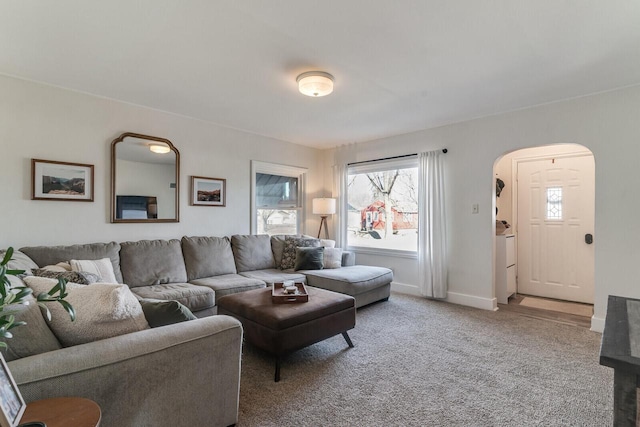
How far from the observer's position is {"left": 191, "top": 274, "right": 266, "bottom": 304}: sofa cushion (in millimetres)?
3185

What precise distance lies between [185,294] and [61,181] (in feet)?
5.54

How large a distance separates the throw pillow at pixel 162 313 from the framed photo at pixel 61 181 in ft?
7.29

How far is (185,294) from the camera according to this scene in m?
2.91

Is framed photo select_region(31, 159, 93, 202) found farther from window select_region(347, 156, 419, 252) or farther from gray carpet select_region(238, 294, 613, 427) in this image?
window select_region(347, 156, 419, 252)

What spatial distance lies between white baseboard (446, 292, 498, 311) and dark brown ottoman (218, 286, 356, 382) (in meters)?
2.07

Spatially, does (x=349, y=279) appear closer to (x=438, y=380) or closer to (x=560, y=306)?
(x=438, y=380)

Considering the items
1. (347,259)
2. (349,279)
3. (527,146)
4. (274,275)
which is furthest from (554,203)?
(274,275)

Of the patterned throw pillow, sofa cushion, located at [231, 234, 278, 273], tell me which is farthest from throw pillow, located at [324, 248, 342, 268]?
sofa cushion, located at [231, 234, 278, 273]

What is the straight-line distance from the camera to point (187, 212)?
399 centimetres

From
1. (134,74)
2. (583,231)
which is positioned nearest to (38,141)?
(134,74)

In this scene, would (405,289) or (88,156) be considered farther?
(405,289)

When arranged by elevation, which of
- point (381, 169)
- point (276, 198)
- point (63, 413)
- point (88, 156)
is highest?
point (381, 169)

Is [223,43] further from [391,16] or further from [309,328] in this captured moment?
[309,328]

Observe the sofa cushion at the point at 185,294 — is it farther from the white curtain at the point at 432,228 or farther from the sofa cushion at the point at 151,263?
the white curtain at the point at 432,228
